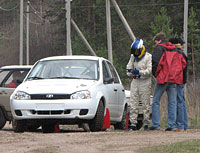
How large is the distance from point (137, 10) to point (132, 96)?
143 feet

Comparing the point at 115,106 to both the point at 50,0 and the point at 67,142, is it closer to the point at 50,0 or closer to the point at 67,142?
the point at 67,142

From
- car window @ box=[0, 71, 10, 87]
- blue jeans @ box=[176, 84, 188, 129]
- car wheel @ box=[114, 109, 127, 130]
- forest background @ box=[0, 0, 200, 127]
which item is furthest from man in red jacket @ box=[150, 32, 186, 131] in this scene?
forest background @ box=[0, 0, 200, 127]

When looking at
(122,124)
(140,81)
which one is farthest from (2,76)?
(140,81)

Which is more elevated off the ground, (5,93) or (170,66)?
(170,66)

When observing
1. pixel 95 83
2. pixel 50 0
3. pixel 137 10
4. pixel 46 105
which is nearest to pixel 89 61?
pixel 95 83

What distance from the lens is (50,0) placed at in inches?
3145

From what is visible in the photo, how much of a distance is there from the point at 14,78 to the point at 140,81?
11.3ft

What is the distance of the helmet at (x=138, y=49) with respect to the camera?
40.1ft

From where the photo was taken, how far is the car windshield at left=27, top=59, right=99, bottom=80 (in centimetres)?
1230

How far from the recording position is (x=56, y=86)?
1149 centimetres

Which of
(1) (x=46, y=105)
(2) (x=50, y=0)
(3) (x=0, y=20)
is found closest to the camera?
(1) (x=46, y=105)

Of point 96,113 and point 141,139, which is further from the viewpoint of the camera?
point 96,113

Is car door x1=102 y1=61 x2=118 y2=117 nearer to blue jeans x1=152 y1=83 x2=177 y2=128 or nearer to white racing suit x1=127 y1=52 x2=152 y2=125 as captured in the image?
white racing suit x1=127 y1=52 x2=152 y2=125

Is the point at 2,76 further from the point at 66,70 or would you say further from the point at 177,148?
the point at 177,148
